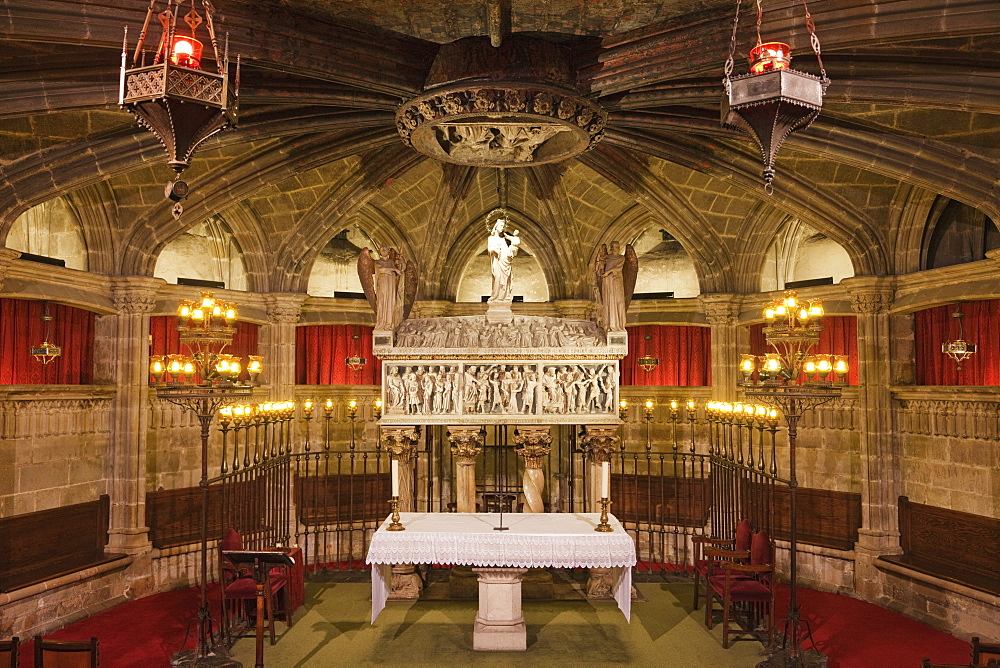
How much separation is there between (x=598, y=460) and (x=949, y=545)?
4381 mm

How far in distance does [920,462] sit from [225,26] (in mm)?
9409

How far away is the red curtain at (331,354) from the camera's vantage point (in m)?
13.5

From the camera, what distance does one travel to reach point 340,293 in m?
13.6

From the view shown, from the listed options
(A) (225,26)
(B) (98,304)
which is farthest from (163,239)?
(A) (225,26)

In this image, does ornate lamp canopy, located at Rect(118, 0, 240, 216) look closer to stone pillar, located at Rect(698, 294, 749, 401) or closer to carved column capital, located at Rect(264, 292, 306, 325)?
carved column capital, located at Rect(264, 292, 306, 325)

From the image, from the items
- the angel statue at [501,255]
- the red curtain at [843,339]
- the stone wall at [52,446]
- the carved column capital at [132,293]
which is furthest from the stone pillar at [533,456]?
the stone wall at [52,446]

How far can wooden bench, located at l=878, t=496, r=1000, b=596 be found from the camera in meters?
8.72

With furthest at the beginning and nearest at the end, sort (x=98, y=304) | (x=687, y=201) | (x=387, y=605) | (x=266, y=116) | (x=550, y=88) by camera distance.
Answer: (x=687, y=201) < (x=98, y=304) < (x=387, y=605) < (x=266, y=116) < (x=550, y=88)

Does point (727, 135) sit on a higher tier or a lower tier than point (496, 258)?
higher

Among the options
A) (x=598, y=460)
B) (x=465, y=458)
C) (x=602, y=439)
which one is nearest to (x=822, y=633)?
(x=598, y=460)

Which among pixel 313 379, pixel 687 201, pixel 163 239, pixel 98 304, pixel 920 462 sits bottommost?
pixel 920 462

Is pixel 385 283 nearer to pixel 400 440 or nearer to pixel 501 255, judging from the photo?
pixel 501 255

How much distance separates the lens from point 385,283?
363 inches

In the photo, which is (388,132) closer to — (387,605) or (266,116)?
(266,116)
